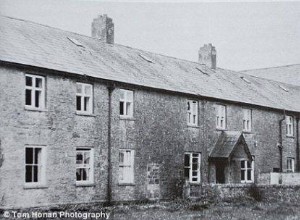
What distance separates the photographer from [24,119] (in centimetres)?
2009

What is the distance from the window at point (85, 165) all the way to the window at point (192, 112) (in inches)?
291

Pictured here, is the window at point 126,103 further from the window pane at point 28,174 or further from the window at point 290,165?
the window at point 290,165

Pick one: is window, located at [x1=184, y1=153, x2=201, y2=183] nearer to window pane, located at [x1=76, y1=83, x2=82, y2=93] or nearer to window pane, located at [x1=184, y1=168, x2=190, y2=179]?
window pane, located at [x1=184, y1=168, x2=190, y2=179]

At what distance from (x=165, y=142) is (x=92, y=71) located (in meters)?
5.66

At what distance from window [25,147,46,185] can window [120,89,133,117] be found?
197 inches

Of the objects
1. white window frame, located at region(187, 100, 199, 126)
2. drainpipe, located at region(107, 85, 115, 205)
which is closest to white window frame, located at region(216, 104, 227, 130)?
white window frame, located at region(187, 100, 199, 126)

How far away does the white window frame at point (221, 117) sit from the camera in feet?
98.9

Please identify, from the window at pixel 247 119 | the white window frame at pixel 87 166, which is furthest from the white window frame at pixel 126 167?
the window at pixel 247 119

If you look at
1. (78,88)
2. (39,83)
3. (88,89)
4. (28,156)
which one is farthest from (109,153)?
(39,83)

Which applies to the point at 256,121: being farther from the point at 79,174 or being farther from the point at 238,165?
the point at 79,174

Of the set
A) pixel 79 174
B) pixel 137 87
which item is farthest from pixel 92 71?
pixel 79 174

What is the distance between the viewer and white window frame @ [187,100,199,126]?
28.2 meters

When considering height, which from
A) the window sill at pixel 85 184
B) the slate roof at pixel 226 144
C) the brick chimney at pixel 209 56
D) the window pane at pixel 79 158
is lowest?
the window sill at pixel 85 184

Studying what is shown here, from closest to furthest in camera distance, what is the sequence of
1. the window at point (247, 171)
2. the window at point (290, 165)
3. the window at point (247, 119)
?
the window at point (247, 171) < the window at point (247, 119) < the window at point (290, 165)
